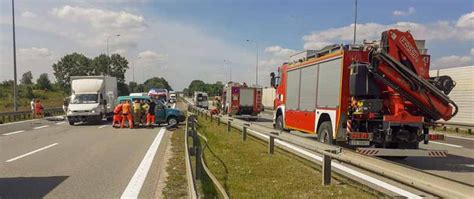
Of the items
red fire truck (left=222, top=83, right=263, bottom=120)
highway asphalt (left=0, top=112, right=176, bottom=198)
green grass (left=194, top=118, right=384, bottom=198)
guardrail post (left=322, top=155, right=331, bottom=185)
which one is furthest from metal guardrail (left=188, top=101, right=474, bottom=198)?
red fire truck (left=222, top=83, right=263, bottom=120)

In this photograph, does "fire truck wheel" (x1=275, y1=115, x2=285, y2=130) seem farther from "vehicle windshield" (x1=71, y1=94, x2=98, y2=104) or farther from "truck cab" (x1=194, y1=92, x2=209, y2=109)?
"truck cab" (x1=194, y1=92, x2=209, y2=109)

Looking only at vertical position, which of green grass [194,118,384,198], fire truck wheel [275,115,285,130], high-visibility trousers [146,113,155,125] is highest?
fire truck wheel [275,115,285,130]

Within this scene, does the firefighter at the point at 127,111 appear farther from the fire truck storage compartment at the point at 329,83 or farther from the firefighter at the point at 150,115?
the fire truck storage compartment at the point at 329,83

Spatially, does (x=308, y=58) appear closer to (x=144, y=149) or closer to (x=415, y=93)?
(x=415, y=93)

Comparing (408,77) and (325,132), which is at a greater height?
(408,77)

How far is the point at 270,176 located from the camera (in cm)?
923

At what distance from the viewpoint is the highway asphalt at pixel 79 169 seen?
799 cm

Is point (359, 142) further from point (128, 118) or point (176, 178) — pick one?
point (128, 118)

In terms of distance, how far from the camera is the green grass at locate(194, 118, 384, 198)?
24.8 feet

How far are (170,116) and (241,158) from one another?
51.3ft

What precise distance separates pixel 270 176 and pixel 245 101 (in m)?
28.0

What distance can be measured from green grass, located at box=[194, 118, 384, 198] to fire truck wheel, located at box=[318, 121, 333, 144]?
1.08 m

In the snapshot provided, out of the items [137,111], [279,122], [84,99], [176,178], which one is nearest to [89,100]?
[84,99]

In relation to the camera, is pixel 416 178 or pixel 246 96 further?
pixel 246 96
